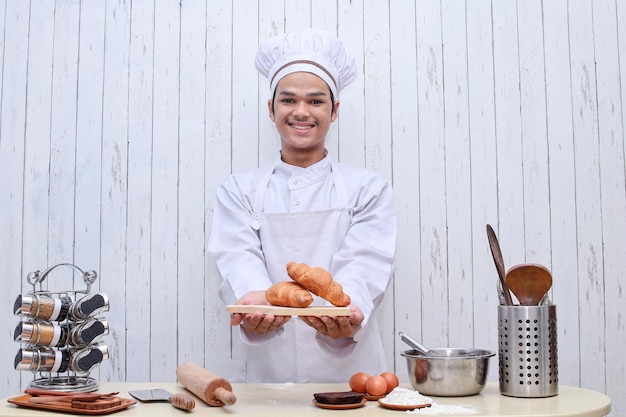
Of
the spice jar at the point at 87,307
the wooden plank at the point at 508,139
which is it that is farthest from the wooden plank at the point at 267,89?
the spice jar at the point at 87,307

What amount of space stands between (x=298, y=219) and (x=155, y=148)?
2.75ft

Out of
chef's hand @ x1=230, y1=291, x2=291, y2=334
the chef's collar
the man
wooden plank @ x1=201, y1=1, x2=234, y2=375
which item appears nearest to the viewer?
chef's hand @ x1=230, y1=291, x2=291, y2=334

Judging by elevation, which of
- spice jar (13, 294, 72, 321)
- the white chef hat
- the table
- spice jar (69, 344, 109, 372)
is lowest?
the table

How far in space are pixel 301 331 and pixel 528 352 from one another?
96 centimetres

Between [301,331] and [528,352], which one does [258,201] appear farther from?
[528,352]

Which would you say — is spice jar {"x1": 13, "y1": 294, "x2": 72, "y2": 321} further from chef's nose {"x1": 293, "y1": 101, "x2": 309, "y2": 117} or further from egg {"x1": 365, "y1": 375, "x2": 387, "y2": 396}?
chef's nose {"x1": 293, "y1": 101, "x2": 309, "y2": 117}

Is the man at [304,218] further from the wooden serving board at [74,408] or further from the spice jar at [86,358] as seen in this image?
the wooden serving board at [74,408]

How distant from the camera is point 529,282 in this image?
1.78 metres

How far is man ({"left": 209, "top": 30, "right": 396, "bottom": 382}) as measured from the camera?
246 centimetres

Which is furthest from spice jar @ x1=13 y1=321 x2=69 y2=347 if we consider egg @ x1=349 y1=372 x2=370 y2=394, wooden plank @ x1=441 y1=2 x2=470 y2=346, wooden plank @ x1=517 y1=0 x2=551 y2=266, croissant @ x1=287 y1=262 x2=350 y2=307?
wooden plank @ x1=517 y1=0 x2=551 y2=266

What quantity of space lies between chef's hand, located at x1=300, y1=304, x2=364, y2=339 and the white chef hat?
932 millimetres

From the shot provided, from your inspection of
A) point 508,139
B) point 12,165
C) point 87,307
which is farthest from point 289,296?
point 12,165

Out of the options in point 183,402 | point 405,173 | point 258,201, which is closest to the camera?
point 183,402

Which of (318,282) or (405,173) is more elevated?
(405,173)
